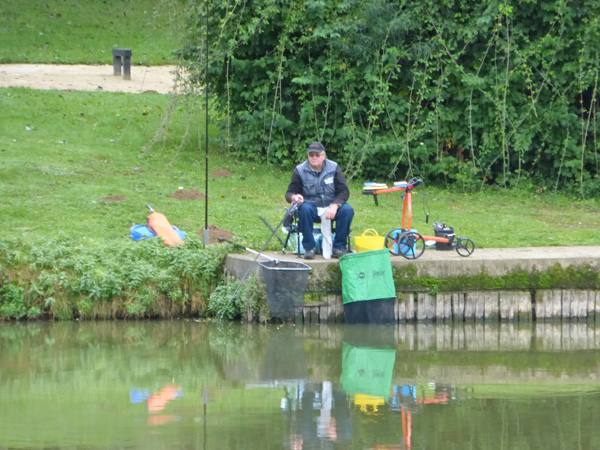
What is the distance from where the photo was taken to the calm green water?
7730 millimetres

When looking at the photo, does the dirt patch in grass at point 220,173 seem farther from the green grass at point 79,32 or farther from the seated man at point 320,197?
the green grass at point 79,32

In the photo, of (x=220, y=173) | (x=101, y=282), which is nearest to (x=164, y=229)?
(x=101, y=282)

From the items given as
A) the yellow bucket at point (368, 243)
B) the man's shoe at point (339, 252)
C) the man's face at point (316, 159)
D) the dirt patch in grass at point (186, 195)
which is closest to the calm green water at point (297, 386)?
the man's shoe at point (339, 252)

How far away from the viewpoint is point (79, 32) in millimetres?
27438

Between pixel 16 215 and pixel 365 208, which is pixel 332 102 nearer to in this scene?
pixel 365 208

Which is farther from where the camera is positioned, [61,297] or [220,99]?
[220,99]

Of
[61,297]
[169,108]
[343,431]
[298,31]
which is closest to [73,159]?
[169,108]

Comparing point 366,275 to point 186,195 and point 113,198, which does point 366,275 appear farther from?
point 113,198

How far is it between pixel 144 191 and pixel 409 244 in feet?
15.7

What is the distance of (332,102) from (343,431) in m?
9.96

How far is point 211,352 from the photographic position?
34.7 ft

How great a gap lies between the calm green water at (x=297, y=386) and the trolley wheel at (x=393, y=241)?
903 millimetres

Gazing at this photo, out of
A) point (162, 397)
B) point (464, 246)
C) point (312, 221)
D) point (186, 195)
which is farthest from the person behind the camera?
point (186, 195)

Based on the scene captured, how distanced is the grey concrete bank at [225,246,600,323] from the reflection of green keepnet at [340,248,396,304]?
0.73 feet
